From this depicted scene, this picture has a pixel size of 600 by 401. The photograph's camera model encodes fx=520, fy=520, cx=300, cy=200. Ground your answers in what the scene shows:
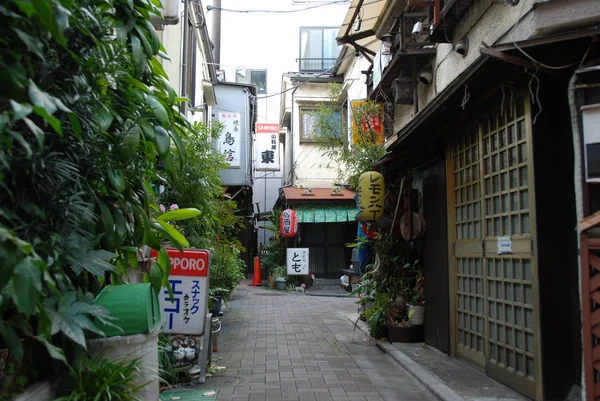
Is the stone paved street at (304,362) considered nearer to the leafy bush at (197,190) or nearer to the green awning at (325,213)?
the leafy bush at (197,190)

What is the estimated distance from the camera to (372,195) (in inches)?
359

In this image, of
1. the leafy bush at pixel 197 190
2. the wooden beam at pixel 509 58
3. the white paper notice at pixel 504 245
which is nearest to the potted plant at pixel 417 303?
the white paper notice at pixel 504 245

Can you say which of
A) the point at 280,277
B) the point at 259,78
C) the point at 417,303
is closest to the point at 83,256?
the point at 417,303

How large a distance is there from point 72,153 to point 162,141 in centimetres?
67

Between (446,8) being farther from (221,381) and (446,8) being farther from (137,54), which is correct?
(221,381)

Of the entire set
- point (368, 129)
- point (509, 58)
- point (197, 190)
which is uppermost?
point (368, 129)

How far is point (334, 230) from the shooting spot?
2377cm

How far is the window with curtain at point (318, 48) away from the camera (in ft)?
85.4

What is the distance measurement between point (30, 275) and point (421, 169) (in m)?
8.07

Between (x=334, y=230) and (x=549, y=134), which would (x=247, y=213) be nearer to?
(x=334, y=230)

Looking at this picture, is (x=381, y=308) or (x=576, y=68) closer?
(x=576, y=68)

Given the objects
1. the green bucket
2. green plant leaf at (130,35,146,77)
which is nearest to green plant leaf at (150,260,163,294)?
the green bucket

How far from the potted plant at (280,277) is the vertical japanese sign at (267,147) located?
18.3ft

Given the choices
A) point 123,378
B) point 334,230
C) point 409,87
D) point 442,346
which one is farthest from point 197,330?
point 334,230
